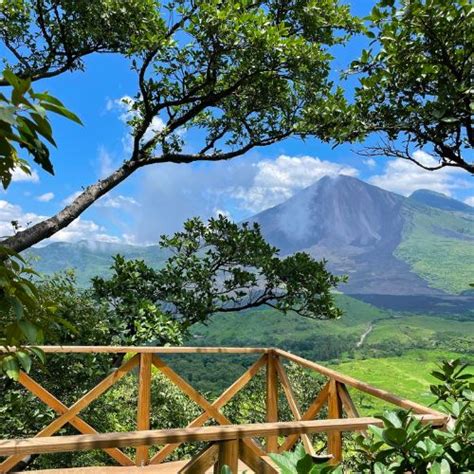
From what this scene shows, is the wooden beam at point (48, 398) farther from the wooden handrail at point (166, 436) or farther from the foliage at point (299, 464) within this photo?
the foliage at point (299, 464)

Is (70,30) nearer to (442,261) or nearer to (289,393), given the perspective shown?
(289,393)

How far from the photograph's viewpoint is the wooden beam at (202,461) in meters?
1.47

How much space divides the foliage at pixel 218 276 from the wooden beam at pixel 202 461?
462cm

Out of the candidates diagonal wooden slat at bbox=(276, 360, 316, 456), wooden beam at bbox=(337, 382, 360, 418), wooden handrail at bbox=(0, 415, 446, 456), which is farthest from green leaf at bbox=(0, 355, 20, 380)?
diagonal wooden slat at bbox=(276, 360, 316, 456)

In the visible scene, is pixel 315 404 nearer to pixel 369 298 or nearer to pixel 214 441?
pixel 214 441

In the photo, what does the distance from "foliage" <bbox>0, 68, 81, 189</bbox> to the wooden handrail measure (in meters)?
0.93

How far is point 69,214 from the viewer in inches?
225

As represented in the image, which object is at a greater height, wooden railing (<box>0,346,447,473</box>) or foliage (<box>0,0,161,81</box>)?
foliage (<box>0,0,161,81</box>)

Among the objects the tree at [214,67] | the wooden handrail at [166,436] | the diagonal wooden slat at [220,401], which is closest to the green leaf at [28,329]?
the wooden handrail at [166,436]

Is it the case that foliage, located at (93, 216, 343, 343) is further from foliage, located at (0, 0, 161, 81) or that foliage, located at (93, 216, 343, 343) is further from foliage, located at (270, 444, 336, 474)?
foliage, located at (270, 444, 336, 474)

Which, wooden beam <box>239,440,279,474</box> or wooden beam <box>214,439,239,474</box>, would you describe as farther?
wooden beam <box>214,439,239,474</box>

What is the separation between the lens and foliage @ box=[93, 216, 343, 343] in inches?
254

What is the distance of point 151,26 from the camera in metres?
5.69

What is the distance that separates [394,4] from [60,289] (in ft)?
15.1
